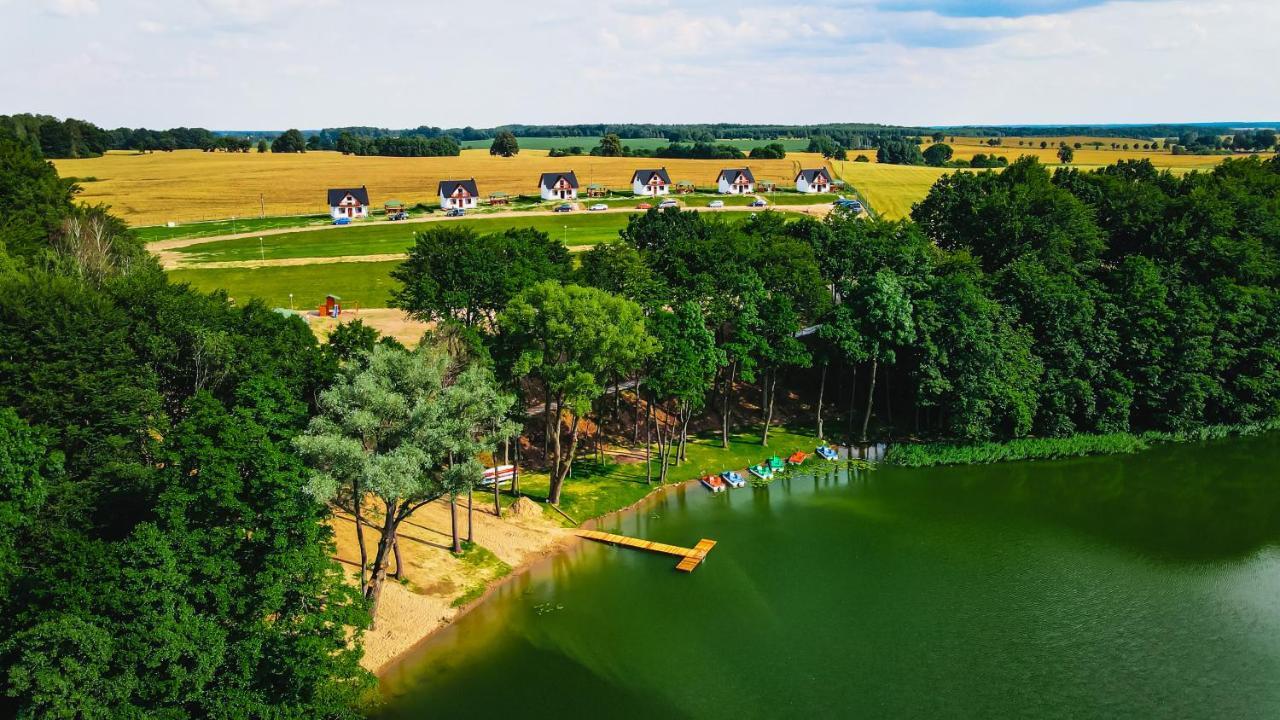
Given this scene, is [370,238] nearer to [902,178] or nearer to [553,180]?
[553,180]

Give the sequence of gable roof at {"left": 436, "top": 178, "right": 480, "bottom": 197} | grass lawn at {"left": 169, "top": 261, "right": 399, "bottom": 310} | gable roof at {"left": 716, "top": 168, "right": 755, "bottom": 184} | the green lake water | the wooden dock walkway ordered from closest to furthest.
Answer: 1. the green lake water
2. the wooden dock walkway
3. grass lawn at {"left": 169, "top": 261, "right": 399, "bottom": 310}
4. gable roof at {"left": 436, "top": 178, "right": 480, "bottom": 197}
5. gable roof at {"left": 716, "top": 168, "right": 755, "bottom": 184}

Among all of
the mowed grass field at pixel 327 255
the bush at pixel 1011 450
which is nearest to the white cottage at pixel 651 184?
the mowed grass field at pixel 327 255

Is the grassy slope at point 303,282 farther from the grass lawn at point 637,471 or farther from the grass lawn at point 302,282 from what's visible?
the grass lawn at point 637,471

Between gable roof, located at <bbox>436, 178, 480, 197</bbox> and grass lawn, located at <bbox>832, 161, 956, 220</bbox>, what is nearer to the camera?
grass lawn, located at <bbox>832, 161, 956, 220</bbox>

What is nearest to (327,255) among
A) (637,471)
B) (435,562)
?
(637,471)

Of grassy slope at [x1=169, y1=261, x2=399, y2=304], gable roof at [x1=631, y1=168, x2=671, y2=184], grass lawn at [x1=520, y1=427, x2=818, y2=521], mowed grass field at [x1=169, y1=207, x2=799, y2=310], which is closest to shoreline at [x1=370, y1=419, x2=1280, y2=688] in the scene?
grass lawn at [x1=520, y1=427, x2=818, y2=521]

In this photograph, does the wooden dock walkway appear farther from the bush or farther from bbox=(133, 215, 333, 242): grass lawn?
bbox=(133, 215, 333, 242): grass lawn

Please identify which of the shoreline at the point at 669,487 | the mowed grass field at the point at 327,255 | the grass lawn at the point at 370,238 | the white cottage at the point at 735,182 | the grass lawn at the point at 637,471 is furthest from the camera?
the white cottage at the point at 735,182
